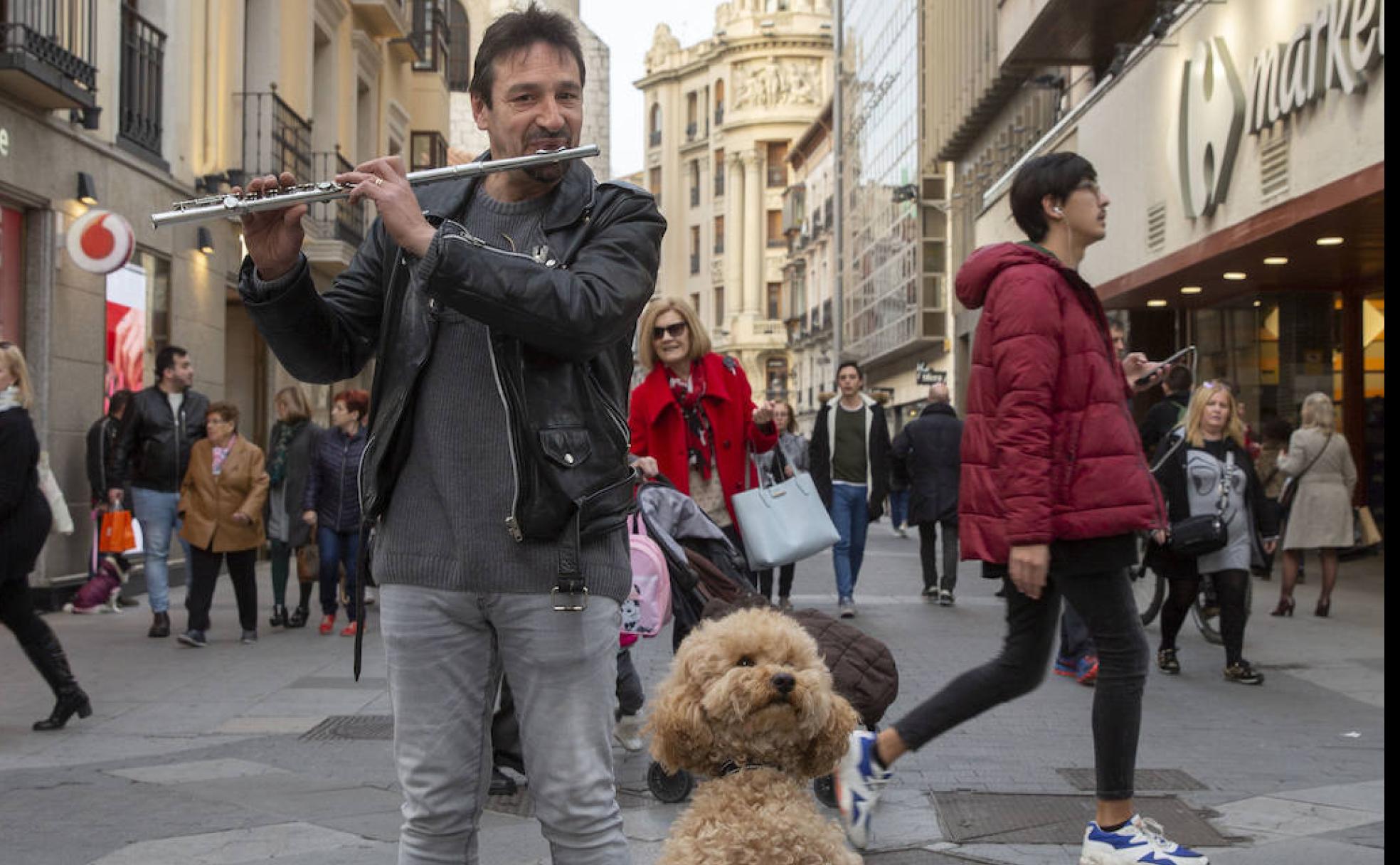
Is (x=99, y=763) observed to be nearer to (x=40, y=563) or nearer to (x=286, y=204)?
(x=286, y=204)

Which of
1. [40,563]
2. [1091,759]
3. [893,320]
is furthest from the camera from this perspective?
[893,320]

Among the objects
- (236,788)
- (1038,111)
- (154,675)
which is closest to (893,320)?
(1038,111)

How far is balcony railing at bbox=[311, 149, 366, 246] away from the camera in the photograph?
20625 millimetres

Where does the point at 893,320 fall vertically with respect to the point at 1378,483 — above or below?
above

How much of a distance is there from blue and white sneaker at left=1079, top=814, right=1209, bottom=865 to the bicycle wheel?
2.86 m

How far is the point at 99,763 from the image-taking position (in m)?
6.40

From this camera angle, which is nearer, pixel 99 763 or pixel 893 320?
pixel 99 763

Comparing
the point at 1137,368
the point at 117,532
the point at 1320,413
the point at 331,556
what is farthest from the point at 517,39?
the point at 1320,413

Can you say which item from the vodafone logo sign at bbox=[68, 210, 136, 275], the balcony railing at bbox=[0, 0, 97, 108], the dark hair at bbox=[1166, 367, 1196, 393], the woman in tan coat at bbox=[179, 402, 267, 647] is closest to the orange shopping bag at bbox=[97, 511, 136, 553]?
the woman in tan coat at bbox=[179, 402, 267, 647]

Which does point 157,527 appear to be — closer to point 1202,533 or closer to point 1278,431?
point 1202,533

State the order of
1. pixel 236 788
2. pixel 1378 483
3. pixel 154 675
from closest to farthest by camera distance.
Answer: pixel 236 788 < pixel 154 675 < pixel 1378 483

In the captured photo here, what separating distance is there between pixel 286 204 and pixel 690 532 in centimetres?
341

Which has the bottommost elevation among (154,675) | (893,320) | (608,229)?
(154,675)

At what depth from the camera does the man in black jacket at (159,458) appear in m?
11.1
